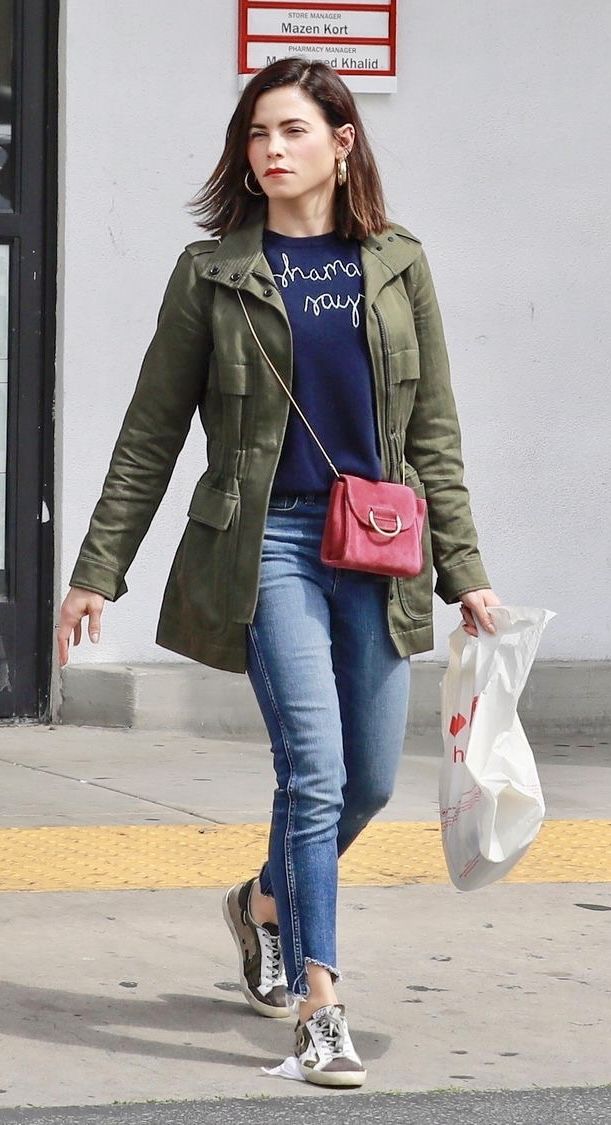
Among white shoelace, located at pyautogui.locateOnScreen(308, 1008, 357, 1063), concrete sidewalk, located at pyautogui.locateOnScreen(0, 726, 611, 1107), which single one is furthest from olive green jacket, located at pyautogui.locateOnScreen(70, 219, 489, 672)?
concrete sidewalk, located at pyautogui.locateOnScreen(0, 726, 611, 1107)

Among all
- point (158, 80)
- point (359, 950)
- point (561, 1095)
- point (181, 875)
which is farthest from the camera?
point (158, 80)

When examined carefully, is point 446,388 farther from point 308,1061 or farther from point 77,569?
point 308,1061

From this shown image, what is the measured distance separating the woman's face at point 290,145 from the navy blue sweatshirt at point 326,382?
0.15 metres

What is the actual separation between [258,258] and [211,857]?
2.09 m

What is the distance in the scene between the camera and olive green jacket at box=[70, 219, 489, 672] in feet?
11.6

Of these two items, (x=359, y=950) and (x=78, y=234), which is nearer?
(x=359, y=950)

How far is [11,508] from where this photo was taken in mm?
7164

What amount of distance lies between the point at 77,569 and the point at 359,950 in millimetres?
1221

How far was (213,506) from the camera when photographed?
360cm

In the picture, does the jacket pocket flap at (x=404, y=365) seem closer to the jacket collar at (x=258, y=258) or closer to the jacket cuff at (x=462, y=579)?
the jacket collar at (x=258, y=258)

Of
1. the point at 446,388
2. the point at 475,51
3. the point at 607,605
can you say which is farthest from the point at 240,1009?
the point at 475,51

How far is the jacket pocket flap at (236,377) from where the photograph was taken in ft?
11.7

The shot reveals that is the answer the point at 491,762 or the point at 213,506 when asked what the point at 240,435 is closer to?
the point at 213,506

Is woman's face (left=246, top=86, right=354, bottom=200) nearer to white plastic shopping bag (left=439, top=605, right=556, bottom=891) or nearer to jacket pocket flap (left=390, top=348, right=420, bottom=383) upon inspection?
jacket pocket flap (left=390, top=348, right=420, bottom=383)
